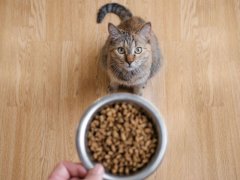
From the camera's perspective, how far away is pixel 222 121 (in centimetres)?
170

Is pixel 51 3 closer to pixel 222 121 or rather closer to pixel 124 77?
pixel 124 77

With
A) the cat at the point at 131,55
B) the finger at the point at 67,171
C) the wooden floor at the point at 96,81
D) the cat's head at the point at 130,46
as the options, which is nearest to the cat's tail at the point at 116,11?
the wooden floor at the point at 96,81

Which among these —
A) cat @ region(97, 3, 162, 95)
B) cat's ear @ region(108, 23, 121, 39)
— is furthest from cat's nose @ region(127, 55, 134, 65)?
cat's ear @ region(108, 23, 121, 39)

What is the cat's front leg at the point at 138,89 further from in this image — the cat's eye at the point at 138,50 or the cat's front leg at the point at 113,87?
the cat's eye at the point at 138,50

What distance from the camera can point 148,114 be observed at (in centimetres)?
114

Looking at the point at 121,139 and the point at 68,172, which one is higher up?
the point at 121,139

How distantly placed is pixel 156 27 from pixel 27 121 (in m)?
0.87

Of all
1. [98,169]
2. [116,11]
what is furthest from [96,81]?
[98,169]

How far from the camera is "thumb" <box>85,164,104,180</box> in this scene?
100 centimetres

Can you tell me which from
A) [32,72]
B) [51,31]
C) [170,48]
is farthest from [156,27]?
[32,72]

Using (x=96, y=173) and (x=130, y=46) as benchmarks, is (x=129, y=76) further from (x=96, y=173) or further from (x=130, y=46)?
(x=96, y=173)

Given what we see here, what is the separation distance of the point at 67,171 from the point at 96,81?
2.25 ft

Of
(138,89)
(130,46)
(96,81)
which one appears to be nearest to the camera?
(130,46)

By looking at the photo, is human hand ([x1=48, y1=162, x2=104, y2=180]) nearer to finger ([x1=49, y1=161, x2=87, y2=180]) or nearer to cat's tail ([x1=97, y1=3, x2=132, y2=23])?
finger ([x1=49, y1=161, x2=87, y2=180])
